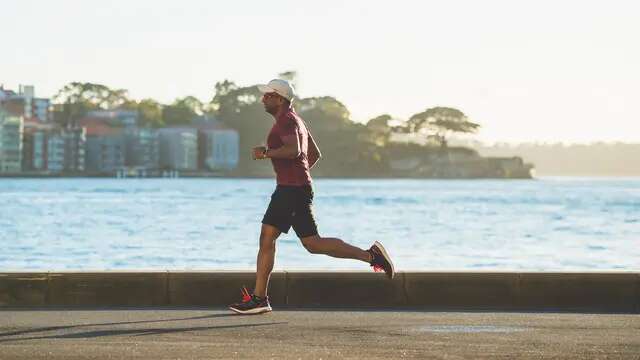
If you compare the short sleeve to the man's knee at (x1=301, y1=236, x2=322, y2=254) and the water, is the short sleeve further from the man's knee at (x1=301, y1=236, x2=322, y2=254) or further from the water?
the water

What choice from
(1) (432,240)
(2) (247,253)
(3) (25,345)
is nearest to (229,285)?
(3) (25,345)

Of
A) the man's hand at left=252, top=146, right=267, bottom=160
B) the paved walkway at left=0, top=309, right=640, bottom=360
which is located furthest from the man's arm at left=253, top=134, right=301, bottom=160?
the paved walkway at left=0, top=309, right=640, bottom=360

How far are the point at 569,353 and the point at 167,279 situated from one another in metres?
3.88

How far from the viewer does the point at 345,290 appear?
1113cm

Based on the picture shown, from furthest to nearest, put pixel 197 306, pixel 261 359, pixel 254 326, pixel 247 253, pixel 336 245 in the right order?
pixel 247 253, pixel 197 306, pixel 336 245, pixel 254 326, pixel 261 359

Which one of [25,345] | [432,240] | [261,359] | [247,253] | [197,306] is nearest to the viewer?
[261,359]

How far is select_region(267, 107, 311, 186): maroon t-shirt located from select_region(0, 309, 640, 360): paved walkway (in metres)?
0.96

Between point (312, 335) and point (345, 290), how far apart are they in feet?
7.23

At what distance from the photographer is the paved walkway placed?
8070 mm

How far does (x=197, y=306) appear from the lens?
436 inches

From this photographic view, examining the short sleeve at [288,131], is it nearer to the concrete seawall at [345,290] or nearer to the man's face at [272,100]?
the man's face at [272,100]

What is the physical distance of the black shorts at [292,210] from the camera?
10.2m

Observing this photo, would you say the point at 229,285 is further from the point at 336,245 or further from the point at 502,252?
the point at 502,252

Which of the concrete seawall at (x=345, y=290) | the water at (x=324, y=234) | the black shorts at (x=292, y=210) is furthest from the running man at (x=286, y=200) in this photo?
the water at (x=324, y=234)
